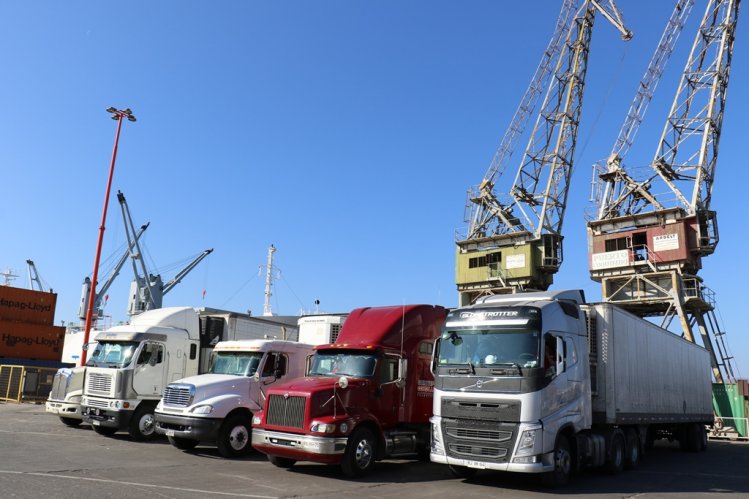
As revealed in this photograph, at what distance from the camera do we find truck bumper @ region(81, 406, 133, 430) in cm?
1562

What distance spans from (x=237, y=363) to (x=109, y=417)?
13.7 ft

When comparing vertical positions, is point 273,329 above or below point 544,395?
above

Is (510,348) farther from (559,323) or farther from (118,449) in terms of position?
(118,449)

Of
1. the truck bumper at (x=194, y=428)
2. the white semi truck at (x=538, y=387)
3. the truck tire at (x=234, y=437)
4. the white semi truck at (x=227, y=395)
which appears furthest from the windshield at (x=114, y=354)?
the white semi truck at (x=538, y=387)

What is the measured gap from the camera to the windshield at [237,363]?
1466 cm

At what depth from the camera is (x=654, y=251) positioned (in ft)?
122

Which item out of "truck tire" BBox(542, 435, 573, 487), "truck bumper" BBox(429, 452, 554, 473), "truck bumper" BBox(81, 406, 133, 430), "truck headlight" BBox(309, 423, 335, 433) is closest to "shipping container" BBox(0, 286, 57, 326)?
"truck bumper" BBox(81, 406, 133, 430)

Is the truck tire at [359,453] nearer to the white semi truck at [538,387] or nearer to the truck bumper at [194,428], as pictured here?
the white semi truck at [538,387]

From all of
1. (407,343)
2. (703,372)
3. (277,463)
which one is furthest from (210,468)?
(703,372)

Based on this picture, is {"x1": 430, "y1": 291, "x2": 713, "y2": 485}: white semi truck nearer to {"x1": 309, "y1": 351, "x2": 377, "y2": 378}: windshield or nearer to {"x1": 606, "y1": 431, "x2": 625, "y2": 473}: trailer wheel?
{"x1": 606, "y1": 431, "x2": 625, "y2": 473}: trailer wheel

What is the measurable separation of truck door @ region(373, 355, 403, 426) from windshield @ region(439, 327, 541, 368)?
1572mm

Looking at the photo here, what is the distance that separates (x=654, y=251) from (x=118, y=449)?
3432 centimetres

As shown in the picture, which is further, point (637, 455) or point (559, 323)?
point (637, 455)

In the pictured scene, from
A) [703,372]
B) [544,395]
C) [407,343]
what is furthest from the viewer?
[703,372]
